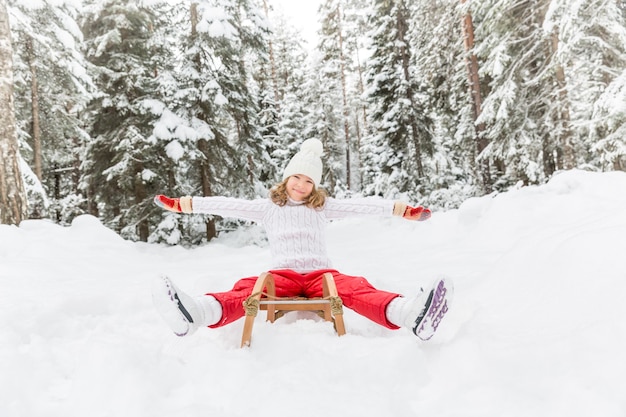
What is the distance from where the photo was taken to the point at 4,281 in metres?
3.65

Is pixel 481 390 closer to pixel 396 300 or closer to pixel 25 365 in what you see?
pixel 396 300

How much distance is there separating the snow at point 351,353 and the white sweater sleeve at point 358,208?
0.89m

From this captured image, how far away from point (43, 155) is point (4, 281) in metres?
12.4

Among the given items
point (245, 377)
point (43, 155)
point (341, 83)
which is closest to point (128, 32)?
point (43, 155)

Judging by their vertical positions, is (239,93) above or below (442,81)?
below

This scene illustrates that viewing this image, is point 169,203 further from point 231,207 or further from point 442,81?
point 442,81

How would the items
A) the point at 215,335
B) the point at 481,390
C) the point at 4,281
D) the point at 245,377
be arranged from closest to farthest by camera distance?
the point at 481,390 < the point at 245,377 < the point at 215,335 < the point at 4,281

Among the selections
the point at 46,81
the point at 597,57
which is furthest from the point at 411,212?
the point at 46,81

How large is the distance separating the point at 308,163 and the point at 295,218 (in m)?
0.50

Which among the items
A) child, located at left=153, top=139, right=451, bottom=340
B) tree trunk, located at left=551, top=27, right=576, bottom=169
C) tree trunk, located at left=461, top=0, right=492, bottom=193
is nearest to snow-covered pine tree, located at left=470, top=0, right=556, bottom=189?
tree trunk, located at left=551, top=27, right=576, bottom=169

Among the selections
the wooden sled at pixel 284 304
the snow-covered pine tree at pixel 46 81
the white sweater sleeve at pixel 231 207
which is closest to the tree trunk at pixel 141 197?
the snow-covered pine tree at pixel 46 81

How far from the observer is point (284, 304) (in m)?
2.61

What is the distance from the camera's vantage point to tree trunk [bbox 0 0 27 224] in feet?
19.7

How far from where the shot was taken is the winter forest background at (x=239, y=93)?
8680 mm
